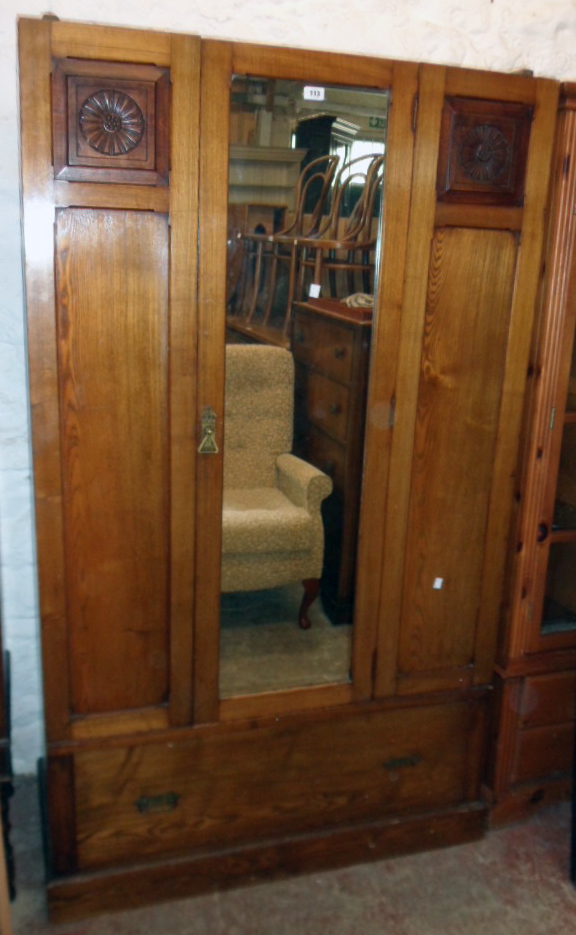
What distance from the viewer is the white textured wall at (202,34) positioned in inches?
63.9

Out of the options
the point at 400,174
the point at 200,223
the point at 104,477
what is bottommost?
the point at 104,477

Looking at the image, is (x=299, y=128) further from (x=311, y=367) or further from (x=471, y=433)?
(x=471, y=433)

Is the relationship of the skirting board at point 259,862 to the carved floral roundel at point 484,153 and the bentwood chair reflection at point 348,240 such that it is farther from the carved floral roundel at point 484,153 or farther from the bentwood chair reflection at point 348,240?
the carved floral roundel at point 484,153

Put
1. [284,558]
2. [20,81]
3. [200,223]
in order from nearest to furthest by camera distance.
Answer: [20,81] → [200,223] → [284,558]

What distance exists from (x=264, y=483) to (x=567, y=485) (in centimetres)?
80

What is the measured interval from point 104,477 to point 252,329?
0.42 meters

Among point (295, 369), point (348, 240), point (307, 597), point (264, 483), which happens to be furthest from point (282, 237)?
point (307, 597)

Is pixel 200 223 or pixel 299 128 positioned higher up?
pixel 299 128

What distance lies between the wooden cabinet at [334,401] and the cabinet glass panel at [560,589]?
0.57 metres

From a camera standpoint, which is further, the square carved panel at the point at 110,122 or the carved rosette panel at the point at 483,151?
the carved rosette panel at the point at 483,151

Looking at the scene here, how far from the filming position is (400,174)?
5.46ft

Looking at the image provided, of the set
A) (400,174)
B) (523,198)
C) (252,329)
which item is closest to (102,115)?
(252,329)

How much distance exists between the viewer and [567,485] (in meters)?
2.05

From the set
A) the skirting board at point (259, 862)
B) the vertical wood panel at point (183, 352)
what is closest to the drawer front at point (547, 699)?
the skirting board at point (259, 862)
